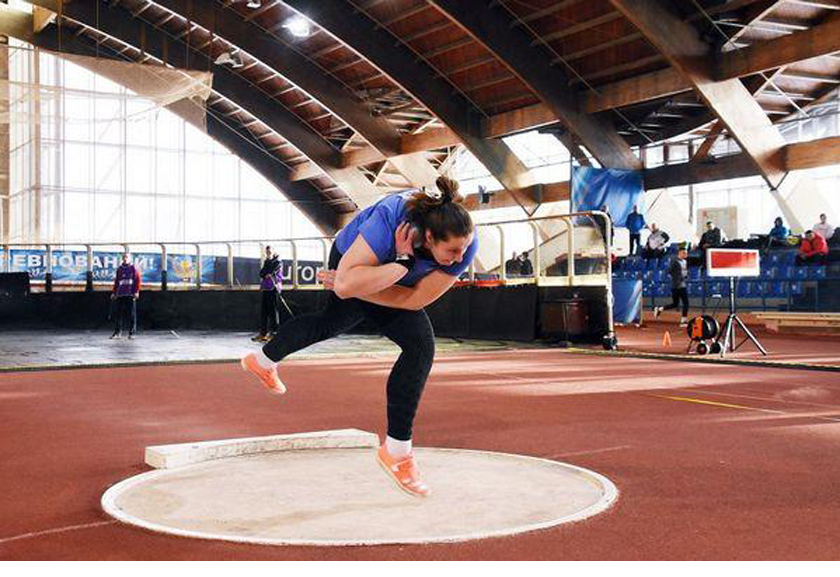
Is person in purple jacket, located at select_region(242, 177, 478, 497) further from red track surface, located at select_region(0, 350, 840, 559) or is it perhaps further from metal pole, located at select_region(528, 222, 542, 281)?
metal pole, located at select_region(528, 222, 542, 281)

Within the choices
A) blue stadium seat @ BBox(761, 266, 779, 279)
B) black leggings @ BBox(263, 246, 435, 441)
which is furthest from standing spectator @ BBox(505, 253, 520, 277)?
black leggings @ BBox(263, 246, 435, 441)

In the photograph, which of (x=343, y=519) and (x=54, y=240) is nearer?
(x=343, y=519)

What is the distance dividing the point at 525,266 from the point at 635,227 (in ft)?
39.5

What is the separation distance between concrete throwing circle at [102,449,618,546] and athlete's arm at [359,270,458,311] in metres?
0.92

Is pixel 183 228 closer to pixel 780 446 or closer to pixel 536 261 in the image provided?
pixel 536 261

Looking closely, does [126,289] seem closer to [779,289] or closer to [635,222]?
[779,289]

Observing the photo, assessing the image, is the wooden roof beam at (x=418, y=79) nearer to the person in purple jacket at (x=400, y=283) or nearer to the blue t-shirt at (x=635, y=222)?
the blue t-shirt at (x=635, y=222)

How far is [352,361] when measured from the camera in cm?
1292

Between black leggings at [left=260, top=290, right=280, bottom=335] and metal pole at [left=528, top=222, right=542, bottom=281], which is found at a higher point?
metal pole at [left=528, top=222, right=542, bottom=281]

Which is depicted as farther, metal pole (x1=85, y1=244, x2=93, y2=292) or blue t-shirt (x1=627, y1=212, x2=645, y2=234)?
blue t-shirt (x1=627, y1=212, x2=645, y2=234)

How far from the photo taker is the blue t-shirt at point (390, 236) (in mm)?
3875

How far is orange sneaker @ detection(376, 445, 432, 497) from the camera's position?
4070 mm
